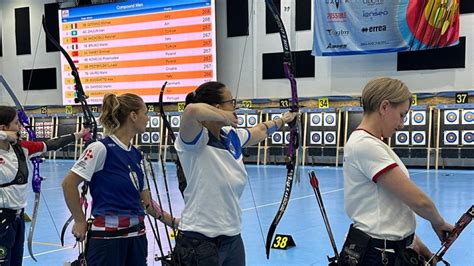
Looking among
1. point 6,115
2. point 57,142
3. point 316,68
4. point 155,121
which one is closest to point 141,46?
point 155,121

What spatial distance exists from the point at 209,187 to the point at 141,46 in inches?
385

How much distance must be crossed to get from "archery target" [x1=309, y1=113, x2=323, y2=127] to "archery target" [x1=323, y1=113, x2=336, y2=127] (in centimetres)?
8

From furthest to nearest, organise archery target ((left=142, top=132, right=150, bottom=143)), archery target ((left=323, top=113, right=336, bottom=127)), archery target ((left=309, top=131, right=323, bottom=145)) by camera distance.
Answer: archery target ((left=142, top=132, right=150, bottom=143)) < archery target ((left=309, top=131, right=323, bottom=145)) < archery target ((left=323, top=113, right=336, bottom=127))

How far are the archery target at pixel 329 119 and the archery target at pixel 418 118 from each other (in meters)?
1.32

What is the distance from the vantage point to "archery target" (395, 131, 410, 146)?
949 centimetres

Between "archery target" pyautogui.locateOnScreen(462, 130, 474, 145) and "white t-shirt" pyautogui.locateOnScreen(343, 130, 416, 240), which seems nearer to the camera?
"white t-shirt" pyautogui.locateOnScreen(343, 130, 416, 240)

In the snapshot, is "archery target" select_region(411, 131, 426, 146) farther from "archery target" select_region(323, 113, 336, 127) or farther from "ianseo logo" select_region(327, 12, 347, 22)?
"ianseo logo" select_region(327, 12, 347, 22)

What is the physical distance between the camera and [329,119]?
33.0 feet

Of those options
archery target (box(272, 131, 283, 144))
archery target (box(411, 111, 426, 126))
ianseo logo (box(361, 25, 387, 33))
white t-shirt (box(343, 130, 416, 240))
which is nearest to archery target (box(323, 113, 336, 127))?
archery target (box(272, 131, 283, 144))

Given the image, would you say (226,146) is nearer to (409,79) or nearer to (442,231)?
(442,231)

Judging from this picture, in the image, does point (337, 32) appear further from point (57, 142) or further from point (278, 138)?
point (57, 142)

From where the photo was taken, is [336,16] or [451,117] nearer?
[451,117]

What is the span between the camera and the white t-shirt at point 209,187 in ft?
6.02

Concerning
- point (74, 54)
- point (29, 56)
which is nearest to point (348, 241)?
point (74, 54)
